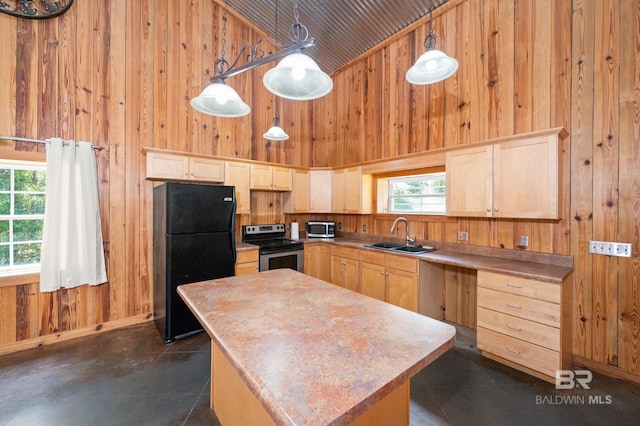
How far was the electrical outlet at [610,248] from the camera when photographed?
210 centimetres

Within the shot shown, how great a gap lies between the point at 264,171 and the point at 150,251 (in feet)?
5.96

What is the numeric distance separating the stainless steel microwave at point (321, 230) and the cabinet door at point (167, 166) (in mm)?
2047

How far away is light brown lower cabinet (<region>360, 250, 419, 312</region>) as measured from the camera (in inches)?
116

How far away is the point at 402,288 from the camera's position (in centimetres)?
304

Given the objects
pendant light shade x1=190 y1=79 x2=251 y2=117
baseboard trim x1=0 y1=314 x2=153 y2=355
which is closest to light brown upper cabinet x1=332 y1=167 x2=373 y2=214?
pendant light shade x1=190 y1=79 x2=251 y2=117

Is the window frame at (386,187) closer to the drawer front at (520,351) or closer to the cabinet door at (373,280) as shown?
the cabinet door at (373,280)

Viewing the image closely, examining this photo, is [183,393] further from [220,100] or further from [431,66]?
[431,66]

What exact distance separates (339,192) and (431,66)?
7.74ft

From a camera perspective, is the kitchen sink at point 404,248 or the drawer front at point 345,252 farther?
the drawer front at point 345,252

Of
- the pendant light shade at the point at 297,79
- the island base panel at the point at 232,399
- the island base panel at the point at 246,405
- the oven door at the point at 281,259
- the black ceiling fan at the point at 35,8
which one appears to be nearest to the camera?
the island base panel at the point at 246,405

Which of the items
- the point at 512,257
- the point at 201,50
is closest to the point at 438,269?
the point at 512,257

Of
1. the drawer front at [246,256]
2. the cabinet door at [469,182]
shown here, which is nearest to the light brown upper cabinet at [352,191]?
the cabinet door at [469,182]

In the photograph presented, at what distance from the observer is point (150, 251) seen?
3.29 metres

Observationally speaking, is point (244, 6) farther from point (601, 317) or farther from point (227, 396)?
point (601, 317)
